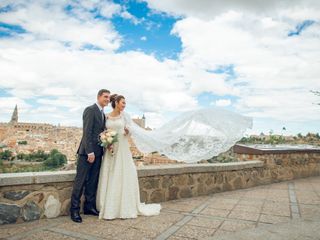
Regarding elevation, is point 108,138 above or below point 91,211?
above

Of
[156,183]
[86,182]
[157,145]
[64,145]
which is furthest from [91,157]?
[64,145]

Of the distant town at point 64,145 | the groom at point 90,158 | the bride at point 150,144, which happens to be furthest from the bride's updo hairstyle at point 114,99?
the distant town at point 64,145

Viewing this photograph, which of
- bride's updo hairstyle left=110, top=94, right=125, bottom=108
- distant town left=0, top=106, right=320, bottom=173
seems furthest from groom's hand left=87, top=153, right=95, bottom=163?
bride's updo hairstyle left=110, top=94, right=125, bottom=108

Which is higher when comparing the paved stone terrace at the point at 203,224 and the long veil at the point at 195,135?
the long veil at the point at 195,135

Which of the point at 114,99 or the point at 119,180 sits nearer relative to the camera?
the point at 119,180

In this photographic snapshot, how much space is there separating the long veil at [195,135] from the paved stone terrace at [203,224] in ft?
2.86

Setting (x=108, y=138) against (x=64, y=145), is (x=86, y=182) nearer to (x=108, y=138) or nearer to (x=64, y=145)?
(x=108, y=138)

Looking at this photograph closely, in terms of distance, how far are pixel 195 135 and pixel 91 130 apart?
1.87 metres

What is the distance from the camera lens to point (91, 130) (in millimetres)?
3646

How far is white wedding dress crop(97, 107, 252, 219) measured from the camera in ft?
12.2

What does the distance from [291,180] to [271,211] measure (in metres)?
4.12

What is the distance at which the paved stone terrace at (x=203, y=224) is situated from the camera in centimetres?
292

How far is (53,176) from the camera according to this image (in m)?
3.56

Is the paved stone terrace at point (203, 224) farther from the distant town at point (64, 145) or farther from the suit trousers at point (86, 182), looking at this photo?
the distant town at point (64, 145)
